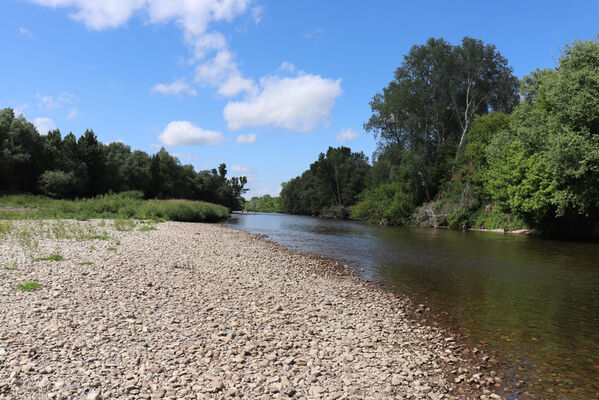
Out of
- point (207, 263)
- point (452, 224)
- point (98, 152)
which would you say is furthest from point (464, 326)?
point (98, 152)

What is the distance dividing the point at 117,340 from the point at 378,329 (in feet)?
18.7

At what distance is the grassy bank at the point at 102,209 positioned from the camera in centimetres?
2973

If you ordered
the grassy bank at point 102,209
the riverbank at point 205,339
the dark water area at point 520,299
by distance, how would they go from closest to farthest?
the riverbank at point 205,339 → the dark water area at point 520,299 → the grassy bank at point 102,209

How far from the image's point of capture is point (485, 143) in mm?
48312

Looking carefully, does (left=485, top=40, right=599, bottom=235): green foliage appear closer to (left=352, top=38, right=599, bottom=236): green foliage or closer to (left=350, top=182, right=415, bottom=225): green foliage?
(left=352, top=38, right=599, bottom=236): green foliage

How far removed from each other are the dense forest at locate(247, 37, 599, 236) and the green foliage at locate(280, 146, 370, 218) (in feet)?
71.2

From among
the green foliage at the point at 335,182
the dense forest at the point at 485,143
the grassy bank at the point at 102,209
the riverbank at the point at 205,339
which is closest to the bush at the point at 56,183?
the grassy bank at the point at 102,209

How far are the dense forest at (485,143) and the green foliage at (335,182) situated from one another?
71.2 ft

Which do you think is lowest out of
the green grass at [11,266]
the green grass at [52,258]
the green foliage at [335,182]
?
the green grass at [11,266]

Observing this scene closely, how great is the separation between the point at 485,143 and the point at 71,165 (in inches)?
2562

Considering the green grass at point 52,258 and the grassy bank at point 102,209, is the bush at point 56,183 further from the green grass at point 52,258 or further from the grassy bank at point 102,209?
the green grass at point 52,258

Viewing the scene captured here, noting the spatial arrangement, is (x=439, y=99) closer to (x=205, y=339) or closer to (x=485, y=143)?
(x=485, y=143)

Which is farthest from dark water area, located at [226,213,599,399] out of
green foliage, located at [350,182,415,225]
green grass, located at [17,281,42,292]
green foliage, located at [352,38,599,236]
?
green foliage, located at [350,182,415,225]

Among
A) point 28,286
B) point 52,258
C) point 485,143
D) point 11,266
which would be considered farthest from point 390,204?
point 28,286
